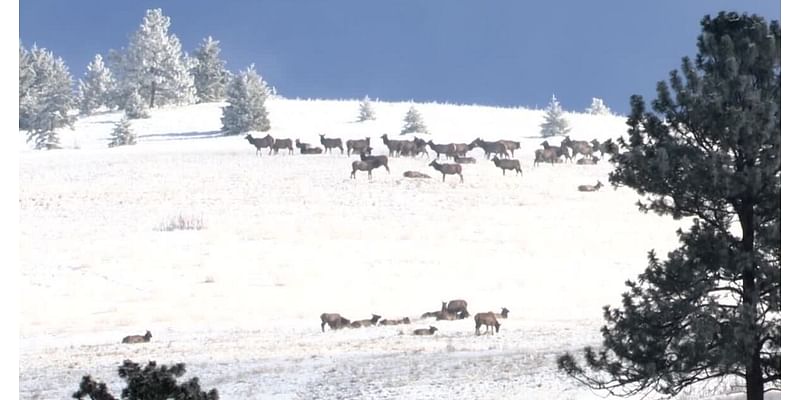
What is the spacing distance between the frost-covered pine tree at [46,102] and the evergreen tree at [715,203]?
6938cm

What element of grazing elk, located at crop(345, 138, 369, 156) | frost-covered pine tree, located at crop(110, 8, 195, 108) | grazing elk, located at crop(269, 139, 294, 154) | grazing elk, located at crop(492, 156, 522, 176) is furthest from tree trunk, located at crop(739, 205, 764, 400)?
frost-covered pine tree, located at crop(110, 8, 195, 108)

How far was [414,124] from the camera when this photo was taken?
7325 centimetres

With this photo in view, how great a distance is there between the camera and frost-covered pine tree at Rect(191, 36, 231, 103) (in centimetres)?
9741

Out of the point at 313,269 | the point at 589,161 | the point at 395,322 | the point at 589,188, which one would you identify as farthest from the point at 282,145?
the point at 395,322

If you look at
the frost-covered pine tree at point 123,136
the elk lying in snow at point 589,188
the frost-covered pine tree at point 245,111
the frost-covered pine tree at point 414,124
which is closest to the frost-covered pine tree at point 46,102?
the frost-covered pine tree at point 123,136

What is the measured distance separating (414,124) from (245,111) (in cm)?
1354

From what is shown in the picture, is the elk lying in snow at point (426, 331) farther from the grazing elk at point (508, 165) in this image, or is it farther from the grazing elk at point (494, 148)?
the grazing elk at point (494, 148)

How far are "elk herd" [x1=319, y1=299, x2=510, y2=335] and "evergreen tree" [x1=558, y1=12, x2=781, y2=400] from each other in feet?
29.8

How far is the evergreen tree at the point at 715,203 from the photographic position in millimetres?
10570

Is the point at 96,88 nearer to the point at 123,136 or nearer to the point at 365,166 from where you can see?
the point at 123,136

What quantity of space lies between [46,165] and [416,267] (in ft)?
113

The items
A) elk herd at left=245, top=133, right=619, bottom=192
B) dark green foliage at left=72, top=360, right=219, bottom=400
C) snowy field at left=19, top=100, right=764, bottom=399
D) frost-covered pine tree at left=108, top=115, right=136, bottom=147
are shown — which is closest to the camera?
dark green foliage at left=72, top=360, right=219, bottom=400

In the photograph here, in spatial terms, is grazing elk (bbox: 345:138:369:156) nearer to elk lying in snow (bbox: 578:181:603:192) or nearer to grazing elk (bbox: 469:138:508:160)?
grazing elk (bbox: 469:138:508:160)
